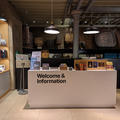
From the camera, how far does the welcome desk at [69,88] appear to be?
3.19 m

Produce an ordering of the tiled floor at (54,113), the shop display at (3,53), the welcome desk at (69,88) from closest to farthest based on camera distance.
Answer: the tiled floor at (54,113), the welcome desk at (69,88), the shop display at (3,53)

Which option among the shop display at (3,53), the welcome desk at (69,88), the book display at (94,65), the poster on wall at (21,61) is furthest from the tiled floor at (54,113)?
the shop display at (3,53)

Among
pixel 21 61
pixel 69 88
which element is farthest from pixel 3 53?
pixel 69 88

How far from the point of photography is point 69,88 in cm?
322

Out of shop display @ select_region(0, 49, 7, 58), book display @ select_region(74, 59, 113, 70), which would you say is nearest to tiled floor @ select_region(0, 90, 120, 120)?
book display @ select_region(74, 59, 113, 70)

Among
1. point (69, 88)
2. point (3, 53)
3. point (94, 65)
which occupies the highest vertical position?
point (3, 53)

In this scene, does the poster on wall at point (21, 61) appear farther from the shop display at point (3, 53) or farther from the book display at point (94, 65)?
the book display at point (94, 65)

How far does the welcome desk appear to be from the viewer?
319 centimetres

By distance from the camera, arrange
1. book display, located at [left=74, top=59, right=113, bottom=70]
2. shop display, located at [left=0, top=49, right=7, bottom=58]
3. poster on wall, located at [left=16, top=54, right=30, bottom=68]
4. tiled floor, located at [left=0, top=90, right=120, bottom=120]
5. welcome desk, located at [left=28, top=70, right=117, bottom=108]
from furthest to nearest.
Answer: poster on wall, located at [left=16, top=54, right=30, bottom=68]
shop display, located at [left=0, top=49, right=7, bottom=58]
book display, located at [left=74, top=59, right=113, bottom=70]
welcome desk, located at [left=28, top=70, right=117, bottom=108]
tiled floor, located at [left=0, top=90, right=120, bottom=120]

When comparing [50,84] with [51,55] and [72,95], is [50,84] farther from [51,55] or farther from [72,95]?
[51,55]

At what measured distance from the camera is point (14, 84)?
4.75 m

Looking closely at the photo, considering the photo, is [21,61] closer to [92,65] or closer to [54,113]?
[54,113]

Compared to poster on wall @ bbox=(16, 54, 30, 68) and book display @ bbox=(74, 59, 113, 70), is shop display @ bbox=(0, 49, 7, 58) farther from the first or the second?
book display @ bbox=(74, 59, 113, 70)

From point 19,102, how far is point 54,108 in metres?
1.13
